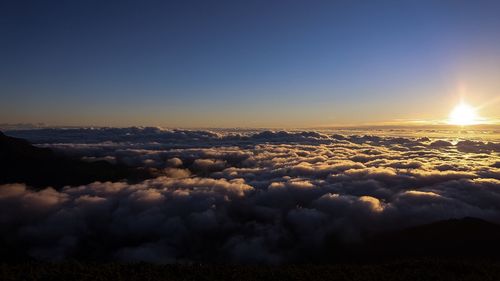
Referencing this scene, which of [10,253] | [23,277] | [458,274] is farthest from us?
[10,253]

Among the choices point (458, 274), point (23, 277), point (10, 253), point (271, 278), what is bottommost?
point (10, 253)

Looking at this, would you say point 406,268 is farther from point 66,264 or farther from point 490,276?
point 66,264

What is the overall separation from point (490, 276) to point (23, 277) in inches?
2839

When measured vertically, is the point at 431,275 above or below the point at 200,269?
below

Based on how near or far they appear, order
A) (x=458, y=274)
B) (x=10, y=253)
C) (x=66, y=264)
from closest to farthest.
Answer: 1. (x=66, y=264)
2. (x=458, y=274)
3. (x=10, y=253)

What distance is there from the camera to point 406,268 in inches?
2948

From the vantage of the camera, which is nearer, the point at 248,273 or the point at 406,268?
the point at 248,273

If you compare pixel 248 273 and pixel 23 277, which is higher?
pixel 23 277

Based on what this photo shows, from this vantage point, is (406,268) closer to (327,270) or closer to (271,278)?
(327,270)

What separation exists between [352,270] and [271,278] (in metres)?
19.5

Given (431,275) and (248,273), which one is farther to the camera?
(431,275)

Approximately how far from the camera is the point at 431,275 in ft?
224

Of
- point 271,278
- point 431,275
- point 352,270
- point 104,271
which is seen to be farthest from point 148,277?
point 431,275

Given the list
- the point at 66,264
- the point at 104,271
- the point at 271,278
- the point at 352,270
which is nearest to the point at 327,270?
the point at 352,270
